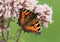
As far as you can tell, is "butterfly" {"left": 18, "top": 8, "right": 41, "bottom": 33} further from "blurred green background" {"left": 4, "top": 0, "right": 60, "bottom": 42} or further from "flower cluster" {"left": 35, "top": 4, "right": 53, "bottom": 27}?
"blurred green background" {"left": 4, "top": 0, "right": 60, "bottom": 42}

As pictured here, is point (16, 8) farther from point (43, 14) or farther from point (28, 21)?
point (43, 14)

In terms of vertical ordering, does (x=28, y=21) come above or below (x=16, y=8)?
below

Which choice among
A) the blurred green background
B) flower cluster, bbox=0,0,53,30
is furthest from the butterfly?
the blurred green background

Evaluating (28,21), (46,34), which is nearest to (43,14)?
(28,21)

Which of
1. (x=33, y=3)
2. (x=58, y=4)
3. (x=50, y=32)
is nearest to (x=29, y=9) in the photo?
(x=33, y=3)

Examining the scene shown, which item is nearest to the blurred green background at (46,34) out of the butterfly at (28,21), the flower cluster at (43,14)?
the flower cluster at (43,14)

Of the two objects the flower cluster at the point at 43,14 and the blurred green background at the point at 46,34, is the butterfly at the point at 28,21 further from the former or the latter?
the blurred green background at the point at 46,34

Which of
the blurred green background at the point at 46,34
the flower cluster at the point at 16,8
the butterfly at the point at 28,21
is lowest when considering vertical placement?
the blurred green background at the point at 46,34

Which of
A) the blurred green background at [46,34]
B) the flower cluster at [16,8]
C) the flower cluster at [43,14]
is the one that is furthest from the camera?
the blurred green background at [46,34]

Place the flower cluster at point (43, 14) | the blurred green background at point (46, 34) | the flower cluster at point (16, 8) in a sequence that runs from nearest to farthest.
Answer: the flower cluster at point (16, 8)
the flower cluster at point (43, 14)
the blurred green background at point (46, 34)
